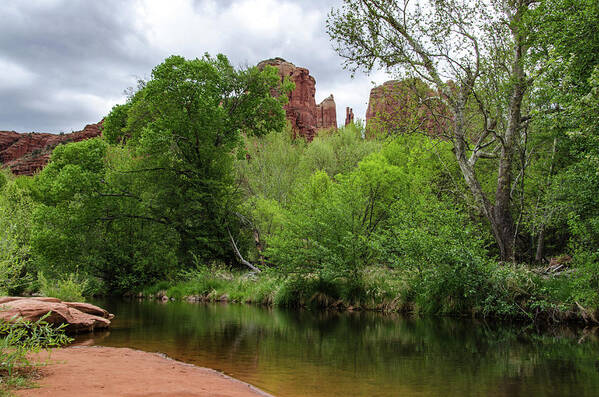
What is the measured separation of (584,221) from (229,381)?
419 inches

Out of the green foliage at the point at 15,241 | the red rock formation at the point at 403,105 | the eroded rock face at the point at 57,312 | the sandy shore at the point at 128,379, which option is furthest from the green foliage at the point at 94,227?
the sandy shore at the point at 128,379

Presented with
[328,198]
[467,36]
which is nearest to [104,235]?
[328,198]

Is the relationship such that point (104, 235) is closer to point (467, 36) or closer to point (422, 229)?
point (422, 229)

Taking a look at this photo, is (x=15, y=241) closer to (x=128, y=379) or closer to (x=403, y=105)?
(x=128, y=379)

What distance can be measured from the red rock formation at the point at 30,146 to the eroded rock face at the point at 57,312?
90799 millimetres

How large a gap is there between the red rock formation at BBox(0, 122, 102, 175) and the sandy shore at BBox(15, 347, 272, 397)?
9704 centimetres

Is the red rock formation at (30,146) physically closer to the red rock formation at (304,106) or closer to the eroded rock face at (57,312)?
the red rock formation at (304,106)

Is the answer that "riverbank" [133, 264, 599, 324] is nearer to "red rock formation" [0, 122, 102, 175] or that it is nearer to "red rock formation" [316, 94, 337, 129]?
"red rock formation" [316, 94, 337, 129]

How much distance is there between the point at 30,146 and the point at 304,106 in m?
72.1

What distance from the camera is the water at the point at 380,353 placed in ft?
19.2

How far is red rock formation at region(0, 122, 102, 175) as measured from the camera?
9254cm

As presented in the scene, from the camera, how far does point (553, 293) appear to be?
38.7ft

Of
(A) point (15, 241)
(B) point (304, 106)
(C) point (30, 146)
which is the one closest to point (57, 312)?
(A) point (15, 241)

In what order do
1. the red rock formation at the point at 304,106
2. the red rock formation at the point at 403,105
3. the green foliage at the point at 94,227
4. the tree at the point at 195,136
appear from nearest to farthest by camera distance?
1. the red rock formation at the point at 403,105
2. the green foliage at the point at 94,227
3. the tree at the point at 195,136
4. the red rock formation at the point at 304,106
